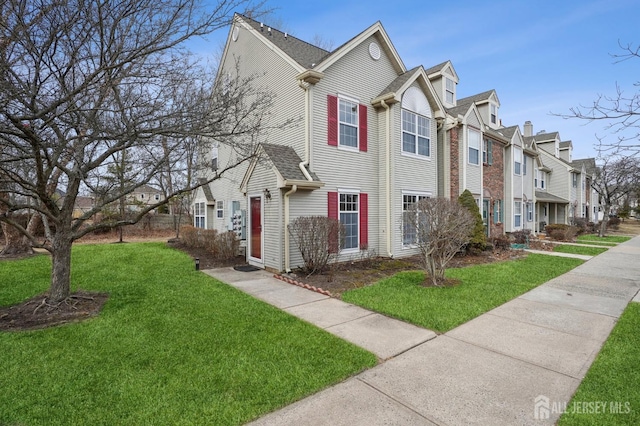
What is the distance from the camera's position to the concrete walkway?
2.96m

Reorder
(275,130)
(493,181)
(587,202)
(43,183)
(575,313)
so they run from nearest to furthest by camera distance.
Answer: (43,183) < (575,313) < (275,130) < (493,181) < (587,202)

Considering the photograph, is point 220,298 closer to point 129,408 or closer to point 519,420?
point 129,408

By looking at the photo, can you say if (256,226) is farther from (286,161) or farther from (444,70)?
(444,70)

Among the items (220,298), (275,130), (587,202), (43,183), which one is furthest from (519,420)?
(587,202)

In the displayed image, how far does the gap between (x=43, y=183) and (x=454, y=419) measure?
6.76 metres

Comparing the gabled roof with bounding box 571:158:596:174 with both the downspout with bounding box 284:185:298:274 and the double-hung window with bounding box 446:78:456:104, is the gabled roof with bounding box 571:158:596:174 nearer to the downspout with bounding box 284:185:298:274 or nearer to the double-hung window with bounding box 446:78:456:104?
the double-hung window with bounding box 446:78:456:104

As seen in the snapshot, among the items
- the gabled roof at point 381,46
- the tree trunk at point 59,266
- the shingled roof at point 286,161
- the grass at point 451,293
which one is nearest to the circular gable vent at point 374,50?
the gabled roof at point 381,46

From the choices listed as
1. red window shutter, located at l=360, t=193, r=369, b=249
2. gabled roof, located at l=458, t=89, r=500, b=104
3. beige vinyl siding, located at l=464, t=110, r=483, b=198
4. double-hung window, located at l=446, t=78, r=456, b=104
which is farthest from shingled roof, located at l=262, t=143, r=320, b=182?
gabled roof, located at l=458, t=89, r=500, b=104

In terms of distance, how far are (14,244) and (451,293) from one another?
53.0ft

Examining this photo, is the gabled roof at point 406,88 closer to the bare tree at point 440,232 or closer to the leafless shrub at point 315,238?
the bare tree at point 440,232

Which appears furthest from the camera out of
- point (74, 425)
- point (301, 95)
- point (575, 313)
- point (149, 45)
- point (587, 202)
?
point (587, 202)

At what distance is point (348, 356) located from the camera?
4094mm

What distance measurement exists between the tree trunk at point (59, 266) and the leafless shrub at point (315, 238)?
204 inches

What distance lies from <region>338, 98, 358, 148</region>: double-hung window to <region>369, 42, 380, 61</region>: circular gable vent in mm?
2207
